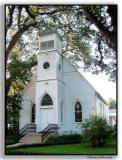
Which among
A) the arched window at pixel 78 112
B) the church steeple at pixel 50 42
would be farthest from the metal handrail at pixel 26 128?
the church steeple at pixel 50 42

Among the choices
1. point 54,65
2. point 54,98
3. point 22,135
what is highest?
point 54,65

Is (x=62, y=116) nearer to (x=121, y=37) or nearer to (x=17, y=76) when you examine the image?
(x=17, y=76)

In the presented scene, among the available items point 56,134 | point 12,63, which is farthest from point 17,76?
point 56,134

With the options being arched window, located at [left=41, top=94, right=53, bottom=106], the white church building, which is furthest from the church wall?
arched window, located at [left=41, top=94, right=53, bottom=106]

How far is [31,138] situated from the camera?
439cm

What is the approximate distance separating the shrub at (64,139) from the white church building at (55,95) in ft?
0.18

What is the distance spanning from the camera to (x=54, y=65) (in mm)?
4473

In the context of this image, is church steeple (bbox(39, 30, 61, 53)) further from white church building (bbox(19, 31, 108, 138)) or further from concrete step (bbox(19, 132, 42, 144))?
concrete step (bbox(19, 132, 42, 144))

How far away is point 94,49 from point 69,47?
0.91 feet

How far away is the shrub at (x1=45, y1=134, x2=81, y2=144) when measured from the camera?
4.34 meters

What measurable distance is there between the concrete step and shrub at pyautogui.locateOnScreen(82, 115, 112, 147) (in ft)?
1.60

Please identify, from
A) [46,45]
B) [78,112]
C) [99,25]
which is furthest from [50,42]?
[78,112]

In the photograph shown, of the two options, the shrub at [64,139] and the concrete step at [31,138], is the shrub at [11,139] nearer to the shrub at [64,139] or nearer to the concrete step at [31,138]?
the concrete step at [31,138]

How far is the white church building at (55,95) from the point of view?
440cm
